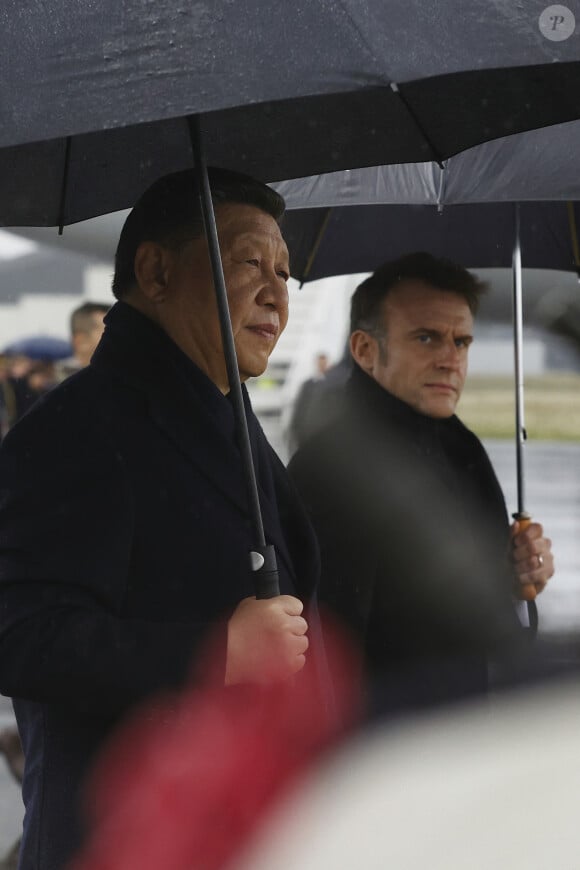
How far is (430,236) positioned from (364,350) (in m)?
0.85

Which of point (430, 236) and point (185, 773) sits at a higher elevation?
point (430, 236)

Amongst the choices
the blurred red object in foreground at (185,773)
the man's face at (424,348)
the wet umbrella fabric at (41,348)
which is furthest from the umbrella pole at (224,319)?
the wet umbrella fabric at (41,348)

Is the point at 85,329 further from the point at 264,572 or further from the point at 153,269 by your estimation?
the point at 264,572

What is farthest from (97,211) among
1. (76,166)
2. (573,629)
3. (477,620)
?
(573,629)

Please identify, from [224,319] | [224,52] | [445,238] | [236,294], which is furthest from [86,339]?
[224,52]

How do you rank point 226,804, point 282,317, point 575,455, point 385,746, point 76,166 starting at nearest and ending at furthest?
point 385,746
point 226,804
point 282,317
point 76,166
point 575,455

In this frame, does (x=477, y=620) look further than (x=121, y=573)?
Yes

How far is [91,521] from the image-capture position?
2254 mm

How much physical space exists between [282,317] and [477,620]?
109cm

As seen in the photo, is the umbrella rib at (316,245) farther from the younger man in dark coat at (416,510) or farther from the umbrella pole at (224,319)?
the umbrella pole at (224,319)

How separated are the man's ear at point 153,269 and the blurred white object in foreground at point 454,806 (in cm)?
124

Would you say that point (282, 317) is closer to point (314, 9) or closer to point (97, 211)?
point (97, 211)

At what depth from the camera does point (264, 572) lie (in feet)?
7.86

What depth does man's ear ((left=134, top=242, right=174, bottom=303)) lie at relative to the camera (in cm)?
261
